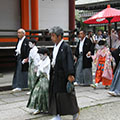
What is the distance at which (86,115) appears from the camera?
4.74 meters

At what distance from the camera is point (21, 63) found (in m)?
7.02

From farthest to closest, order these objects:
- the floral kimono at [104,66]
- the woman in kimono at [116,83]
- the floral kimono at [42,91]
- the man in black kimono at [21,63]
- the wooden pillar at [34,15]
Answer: the wooden pillar at [34,15]
the floral kimono at [104,66]
the man in black kimono at [21,63]
the woman in kimono at [116,83]
the floral kimono at [42,91]

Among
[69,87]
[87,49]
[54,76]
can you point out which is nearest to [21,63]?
[87,49]

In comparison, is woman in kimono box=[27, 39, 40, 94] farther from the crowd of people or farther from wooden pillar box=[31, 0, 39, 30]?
wooden pillar box=[31, 0, 39, 30]

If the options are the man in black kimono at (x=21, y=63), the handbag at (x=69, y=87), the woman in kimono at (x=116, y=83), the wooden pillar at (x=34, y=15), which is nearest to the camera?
the handbag at (x=69, y=87)

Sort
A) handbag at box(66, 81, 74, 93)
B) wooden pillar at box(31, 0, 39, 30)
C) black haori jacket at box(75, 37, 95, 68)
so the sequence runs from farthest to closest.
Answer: wooden pillar at box(31, 0, 39, 30), black haori jacket at box(75, 37, 95, 68), handbag at box(66, 81, 74, 93)

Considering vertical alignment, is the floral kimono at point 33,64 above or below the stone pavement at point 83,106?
above

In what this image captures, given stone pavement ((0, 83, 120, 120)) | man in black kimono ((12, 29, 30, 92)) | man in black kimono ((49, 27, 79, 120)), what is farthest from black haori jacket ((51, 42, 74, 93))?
man in black kimono ((12, 29, 30, 92))

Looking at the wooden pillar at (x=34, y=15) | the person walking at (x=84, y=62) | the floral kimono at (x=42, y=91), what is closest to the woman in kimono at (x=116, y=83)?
the person walking at (x=84, y=62)

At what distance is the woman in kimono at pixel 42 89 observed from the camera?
4621 millimetres

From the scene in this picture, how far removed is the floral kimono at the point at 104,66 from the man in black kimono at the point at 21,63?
213cm

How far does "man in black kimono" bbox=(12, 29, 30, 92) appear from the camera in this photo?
6.90m

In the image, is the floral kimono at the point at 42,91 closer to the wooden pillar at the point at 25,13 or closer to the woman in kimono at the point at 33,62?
the woman in kimono at the point at 33,62

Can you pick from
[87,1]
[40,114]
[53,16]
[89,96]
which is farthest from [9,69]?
[87,1]
